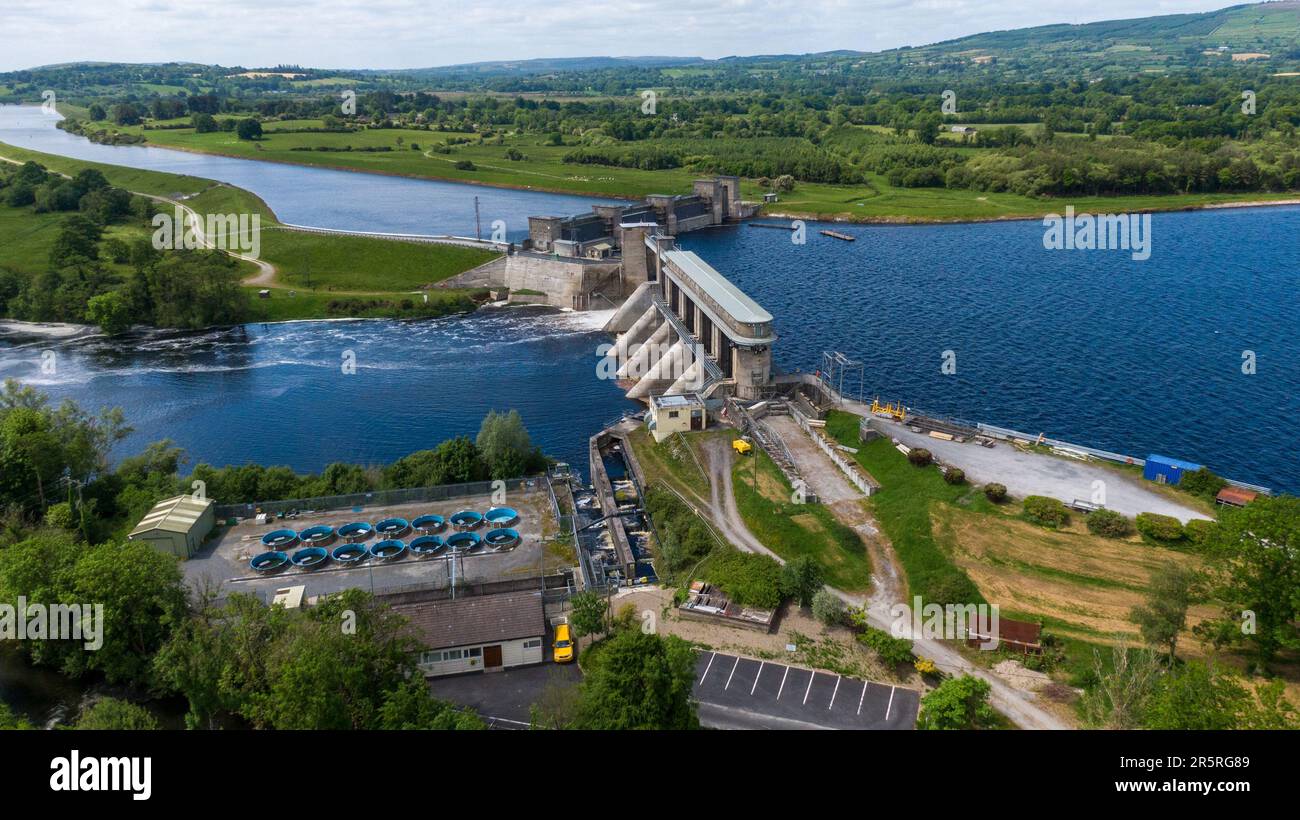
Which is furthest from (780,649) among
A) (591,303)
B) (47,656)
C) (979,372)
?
(591,303)

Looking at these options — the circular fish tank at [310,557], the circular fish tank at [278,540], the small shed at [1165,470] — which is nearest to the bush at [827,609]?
the small shed at [1165,470]

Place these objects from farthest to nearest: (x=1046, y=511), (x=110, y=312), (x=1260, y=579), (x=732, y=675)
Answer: (x=110, y=312), (x=1046, y=511), (x=732, y=675), (x=1260, y=579)

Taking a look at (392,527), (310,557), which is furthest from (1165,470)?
(310,557)

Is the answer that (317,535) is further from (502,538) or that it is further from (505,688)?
(505,688)

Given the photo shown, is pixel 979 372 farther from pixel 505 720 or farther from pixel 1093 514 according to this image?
pixel 505 720

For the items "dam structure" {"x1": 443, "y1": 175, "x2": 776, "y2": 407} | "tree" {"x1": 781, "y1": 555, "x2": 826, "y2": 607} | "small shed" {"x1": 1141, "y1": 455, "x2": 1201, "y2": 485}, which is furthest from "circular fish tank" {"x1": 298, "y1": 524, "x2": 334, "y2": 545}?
"small shed" {"x1": 1141, "y1": 455, "x2": 1201, "y2": 485}

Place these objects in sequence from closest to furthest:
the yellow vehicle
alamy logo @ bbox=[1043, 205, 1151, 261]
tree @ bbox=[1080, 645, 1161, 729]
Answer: tree @ bbox=[1080, 645, 1161, 729]
the yellow vehicle
alamy logo @ bbox=[1043, 205, 1151, 261]

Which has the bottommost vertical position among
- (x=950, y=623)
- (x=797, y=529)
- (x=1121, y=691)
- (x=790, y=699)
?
(x=790, y=699)

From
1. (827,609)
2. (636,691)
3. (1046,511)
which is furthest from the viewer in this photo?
(1046,511)

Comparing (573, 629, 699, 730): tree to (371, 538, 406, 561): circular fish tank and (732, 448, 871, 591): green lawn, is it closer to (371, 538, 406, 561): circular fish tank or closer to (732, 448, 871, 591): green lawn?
(732, 448, 871, 591): green lawn
